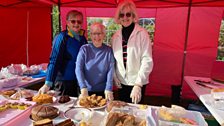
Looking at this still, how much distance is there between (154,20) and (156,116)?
268cm

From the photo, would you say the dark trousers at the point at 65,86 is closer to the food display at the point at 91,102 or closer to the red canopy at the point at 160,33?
the food display at the point at 91,102

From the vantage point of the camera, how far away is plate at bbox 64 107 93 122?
112 centimetres

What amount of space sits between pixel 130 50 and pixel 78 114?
0.73 m

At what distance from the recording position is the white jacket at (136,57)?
1605mm

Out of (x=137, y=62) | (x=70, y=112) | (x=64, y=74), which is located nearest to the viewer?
(x=70, y=112)

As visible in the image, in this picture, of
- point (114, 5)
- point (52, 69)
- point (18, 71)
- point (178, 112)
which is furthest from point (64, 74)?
point (114, 5)

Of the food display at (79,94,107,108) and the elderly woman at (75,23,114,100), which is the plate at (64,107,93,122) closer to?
the food display at (79,94,107,108)

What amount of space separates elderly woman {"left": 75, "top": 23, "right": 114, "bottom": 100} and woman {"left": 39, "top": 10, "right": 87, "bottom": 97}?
25 centimetres

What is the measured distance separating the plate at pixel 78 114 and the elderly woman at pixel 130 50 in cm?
53

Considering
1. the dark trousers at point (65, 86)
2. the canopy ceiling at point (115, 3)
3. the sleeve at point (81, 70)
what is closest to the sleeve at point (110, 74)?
the sleeve at point (81, 70)

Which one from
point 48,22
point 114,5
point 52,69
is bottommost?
point 52,69

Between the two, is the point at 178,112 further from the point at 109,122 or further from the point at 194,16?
the point at 194,16

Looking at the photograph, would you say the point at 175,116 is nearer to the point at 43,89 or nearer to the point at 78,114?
the point at 78,114

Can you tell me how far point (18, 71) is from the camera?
2512mm
